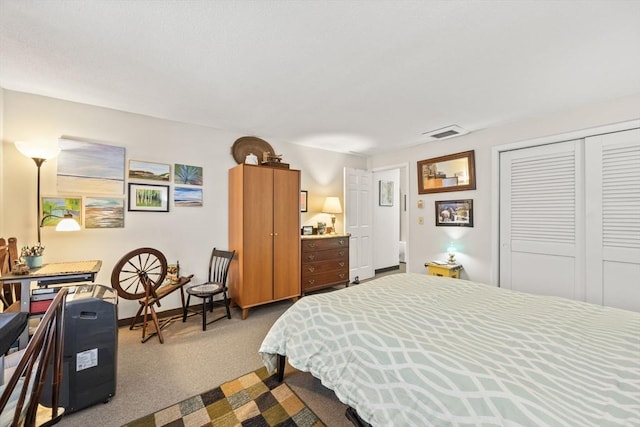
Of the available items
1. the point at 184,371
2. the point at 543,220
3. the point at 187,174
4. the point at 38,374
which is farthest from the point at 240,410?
the point at 543,220

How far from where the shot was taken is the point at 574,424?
0.84m

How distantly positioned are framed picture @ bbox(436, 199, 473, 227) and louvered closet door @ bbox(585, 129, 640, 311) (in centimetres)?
117

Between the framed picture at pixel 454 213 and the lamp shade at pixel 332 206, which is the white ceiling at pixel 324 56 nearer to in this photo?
the framed picture at pixel 454 213

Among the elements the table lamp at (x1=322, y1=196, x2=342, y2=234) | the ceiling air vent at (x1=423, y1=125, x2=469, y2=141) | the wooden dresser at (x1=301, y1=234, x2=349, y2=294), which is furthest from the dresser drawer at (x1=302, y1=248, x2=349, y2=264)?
the ceiling air vent at (x1=423, y1=125, x2=469, y2=141)

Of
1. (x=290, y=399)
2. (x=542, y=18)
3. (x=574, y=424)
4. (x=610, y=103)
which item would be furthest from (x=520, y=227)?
(x=290, y=399)

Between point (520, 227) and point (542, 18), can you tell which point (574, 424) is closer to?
point (542, 18)

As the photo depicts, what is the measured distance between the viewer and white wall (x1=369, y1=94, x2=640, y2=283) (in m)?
2.72

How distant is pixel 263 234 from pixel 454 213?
9.06ft

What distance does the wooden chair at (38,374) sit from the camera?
2.69 ft

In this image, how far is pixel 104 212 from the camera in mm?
2879

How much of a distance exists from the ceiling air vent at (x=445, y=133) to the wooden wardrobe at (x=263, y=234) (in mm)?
1985

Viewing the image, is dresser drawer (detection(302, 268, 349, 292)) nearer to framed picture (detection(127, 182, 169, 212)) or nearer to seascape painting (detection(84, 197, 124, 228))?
framed picture (detection(127, 182, 169, 212))

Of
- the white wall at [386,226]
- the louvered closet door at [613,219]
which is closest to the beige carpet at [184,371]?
the louvered closet door at [613,219]

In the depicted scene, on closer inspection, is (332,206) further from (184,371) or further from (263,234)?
(184,371)
